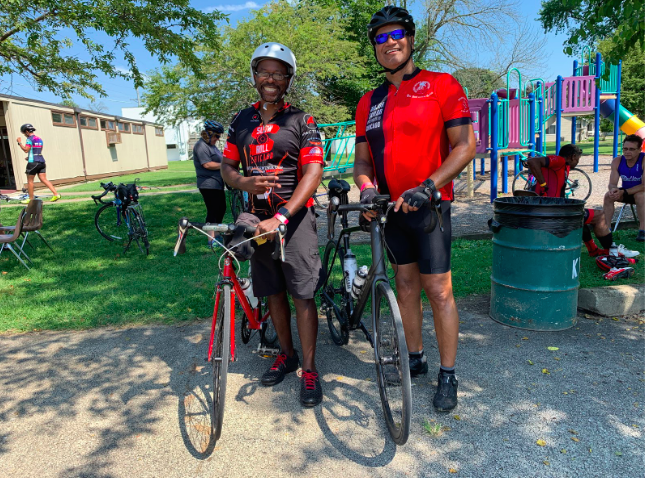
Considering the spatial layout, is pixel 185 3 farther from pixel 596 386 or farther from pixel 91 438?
pixel 596 386

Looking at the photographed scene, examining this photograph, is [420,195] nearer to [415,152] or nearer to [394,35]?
[415,152]

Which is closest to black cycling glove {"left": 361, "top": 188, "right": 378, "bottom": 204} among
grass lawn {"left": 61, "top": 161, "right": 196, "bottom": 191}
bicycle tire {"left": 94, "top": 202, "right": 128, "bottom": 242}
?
bicycle tire {"left": 94, "top": 202, "right": 128, "bottom": 242}

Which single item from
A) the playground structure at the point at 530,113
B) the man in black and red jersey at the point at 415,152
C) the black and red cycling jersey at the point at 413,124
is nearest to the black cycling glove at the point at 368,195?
the man in black and red jersey at the point at 415,152

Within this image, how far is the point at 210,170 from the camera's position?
741 cm

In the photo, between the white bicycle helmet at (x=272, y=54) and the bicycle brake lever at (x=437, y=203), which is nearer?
the bicycle brake lever at (x=437, y=203)

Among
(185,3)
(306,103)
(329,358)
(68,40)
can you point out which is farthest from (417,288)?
(306,103)

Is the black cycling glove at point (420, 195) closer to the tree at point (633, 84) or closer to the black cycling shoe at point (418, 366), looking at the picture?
the black cycling shoe at point (418, 366)

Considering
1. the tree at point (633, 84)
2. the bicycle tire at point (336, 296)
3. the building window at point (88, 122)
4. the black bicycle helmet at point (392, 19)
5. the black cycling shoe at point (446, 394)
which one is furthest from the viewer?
the tree at point (633, 84)

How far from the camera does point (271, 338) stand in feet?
12.7

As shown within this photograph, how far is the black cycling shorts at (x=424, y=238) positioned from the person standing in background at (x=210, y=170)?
4854 millimetres

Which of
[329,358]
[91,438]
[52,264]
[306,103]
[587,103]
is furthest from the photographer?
[306,103]

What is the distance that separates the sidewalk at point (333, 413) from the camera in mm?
2516

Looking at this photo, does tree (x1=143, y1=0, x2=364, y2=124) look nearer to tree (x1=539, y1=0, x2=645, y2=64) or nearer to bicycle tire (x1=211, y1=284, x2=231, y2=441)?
tree (x1=539, y1=0, x2=645, y2=64)

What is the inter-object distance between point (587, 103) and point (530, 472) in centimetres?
1374
